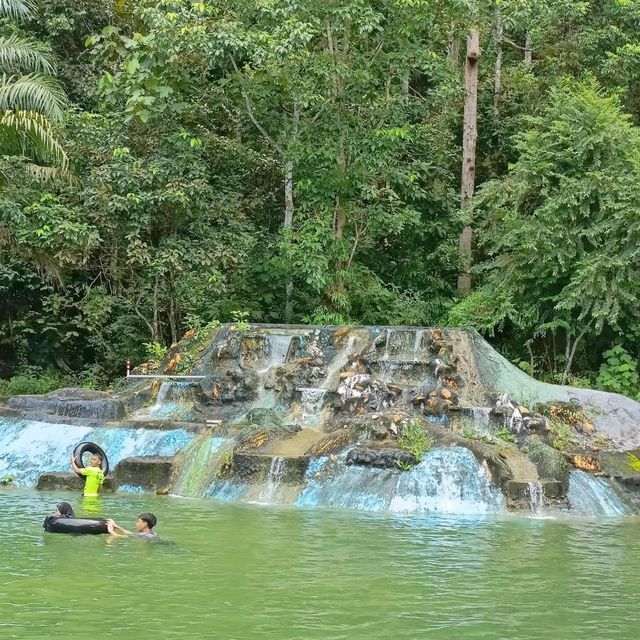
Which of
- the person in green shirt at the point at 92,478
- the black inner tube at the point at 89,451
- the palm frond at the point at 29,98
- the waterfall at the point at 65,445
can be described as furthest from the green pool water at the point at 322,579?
the palm frond at the point at 29,98

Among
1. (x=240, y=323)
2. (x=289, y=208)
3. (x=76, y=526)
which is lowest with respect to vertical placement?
(x=76, y=526)

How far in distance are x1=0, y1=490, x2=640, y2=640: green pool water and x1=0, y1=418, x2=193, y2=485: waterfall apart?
287 cm

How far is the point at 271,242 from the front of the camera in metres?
21.1

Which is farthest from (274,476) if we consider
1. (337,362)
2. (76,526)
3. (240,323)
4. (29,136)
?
(29,136)

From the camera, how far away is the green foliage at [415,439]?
12.9m

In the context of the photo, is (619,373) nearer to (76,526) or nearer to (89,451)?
(89,451)

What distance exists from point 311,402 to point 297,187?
20.4ft

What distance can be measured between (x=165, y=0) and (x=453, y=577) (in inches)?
557

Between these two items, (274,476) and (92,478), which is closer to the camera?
(92,478)

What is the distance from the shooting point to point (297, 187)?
20.3 meters

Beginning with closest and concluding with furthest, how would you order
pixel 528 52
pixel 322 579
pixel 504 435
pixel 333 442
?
pixel 322 579
pixel 333 442
pixel 504 435
pixel 528 52

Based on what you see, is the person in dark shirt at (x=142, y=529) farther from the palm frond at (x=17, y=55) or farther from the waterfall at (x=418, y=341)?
the palm frond at (x=17, y=55)

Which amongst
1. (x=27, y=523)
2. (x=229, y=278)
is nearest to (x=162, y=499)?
(x=27, y=523)

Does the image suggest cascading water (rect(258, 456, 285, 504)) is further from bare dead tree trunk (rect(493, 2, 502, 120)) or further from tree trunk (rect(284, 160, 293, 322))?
bare dead tree trunk (rect(493, 2, 502, 120))
